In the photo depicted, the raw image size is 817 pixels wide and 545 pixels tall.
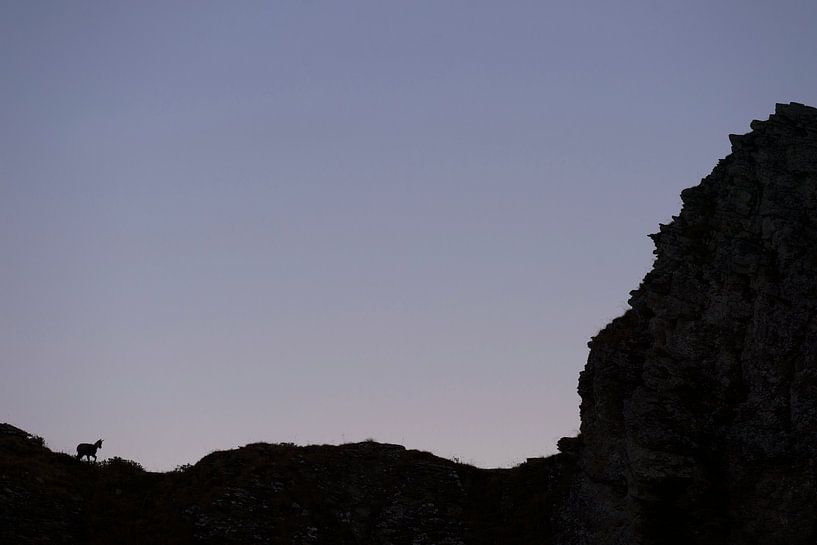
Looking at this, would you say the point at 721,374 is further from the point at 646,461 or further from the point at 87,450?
the point at 87,450

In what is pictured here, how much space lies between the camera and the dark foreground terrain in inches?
1373

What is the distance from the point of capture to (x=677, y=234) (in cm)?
4416

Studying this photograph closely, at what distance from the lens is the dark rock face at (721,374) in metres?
33.8

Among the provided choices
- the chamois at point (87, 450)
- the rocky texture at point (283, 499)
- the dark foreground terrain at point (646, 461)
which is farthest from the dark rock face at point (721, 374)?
the chamois at point (87, 450)

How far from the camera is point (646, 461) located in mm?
36281

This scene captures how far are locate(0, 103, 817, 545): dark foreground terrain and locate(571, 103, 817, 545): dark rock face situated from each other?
0.08 meters

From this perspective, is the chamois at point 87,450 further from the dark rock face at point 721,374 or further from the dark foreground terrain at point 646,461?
the dark rock face at point 721,374

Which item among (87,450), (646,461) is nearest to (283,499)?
(87,450)

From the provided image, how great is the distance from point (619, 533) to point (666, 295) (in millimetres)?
11699

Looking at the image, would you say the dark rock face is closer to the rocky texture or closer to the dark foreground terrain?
the dark foreground terrain

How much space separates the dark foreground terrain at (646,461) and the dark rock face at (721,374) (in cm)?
8

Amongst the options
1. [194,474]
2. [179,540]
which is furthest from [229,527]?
[194,474]

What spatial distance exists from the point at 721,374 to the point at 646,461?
5133 mm

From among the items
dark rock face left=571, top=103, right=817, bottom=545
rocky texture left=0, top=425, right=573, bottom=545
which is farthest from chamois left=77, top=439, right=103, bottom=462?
dark rock face left=571, top=103, right=817, bottom=545
